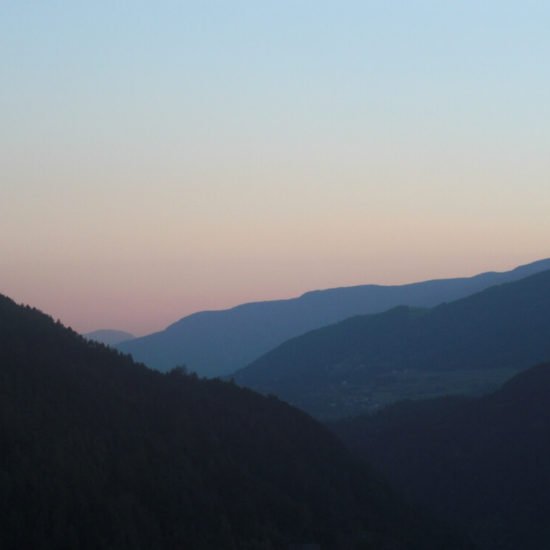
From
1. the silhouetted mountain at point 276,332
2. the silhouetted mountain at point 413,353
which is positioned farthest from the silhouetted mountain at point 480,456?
the silhouetted mountain at point 276,332

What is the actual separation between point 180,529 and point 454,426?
28.1 m

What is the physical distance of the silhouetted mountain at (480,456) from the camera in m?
38.8

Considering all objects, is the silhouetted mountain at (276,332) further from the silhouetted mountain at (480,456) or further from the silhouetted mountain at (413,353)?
the silhouetted mountain at (480,456)

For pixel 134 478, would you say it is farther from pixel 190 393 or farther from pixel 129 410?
pixel 190 393

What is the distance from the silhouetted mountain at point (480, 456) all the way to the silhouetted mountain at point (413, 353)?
2185cm

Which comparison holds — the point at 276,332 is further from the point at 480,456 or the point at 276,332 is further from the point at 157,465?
the point at 157,465

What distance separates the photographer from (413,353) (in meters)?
106

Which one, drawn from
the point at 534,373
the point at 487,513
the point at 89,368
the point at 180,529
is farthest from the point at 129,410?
the point at 534,373

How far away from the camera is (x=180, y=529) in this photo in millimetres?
24484

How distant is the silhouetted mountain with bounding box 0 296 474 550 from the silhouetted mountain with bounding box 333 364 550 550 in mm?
5269

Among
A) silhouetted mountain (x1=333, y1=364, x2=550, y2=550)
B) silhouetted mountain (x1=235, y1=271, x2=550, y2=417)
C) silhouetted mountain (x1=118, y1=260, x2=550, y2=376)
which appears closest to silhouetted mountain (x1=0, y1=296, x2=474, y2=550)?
silhouetted mountain (x1=333, y1=364, x2=550, y2=550)

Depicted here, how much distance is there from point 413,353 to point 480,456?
6071 cm

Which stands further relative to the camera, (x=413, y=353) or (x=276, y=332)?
(x=276, y=332)

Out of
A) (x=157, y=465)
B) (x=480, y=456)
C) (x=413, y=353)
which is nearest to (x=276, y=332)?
(x=413, y=353)
